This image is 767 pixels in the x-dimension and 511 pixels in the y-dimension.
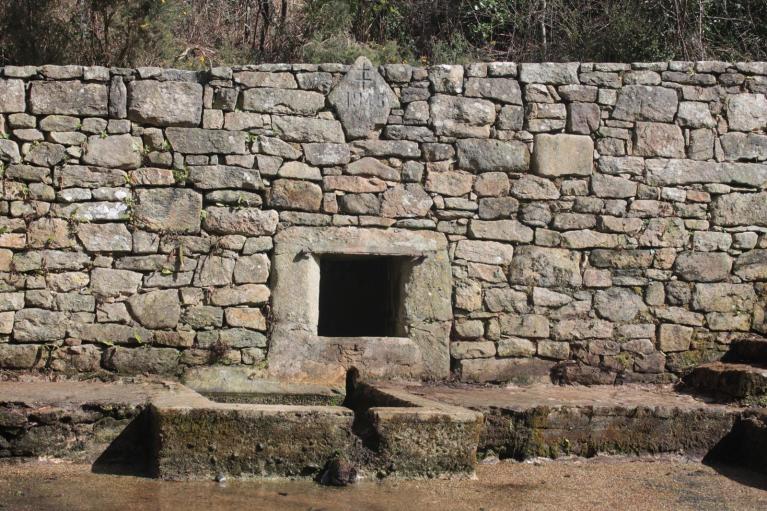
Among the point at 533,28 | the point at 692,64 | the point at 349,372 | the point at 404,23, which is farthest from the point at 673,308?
the point at 404,23

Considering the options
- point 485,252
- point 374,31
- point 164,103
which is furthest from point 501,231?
point 374,31

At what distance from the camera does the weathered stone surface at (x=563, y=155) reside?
643cm

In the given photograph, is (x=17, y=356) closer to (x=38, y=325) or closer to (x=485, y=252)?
(x=38, y=325)

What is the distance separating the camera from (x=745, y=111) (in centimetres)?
662

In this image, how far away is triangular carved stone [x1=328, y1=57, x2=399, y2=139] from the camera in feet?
20.5

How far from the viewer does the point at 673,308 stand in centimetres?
657

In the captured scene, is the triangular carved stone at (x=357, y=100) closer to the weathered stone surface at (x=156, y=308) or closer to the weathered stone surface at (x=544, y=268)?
the weathered stone surface at (x=544, y=268)

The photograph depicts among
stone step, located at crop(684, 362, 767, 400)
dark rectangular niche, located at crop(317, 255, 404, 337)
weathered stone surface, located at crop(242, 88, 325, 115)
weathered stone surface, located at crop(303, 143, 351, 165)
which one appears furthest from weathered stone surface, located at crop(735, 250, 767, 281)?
weathered stone surface, located at crop(242, 88, 325, 115)

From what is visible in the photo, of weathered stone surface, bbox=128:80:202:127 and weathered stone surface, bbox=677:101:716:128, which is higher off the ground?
weathered stone surface, bbox=677:101:716:128

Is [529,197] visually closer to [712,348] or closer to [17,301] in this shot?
[712,348]

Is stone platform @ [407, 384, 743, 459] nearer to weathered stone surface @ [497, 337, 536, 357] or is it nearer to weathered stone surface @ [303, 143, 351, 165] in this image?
weathered stone surface @ [497, 337, 536, 357]

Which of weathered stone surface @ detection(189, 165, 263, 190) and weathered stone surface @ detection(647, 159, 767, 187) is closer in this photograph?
weathered stone surface @ detection(189, 165, 263, 190)

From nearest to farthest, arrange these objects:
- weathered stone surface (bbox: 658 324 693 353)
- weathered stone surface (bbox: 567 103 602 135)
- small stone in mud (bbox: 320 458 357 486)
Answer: small stone in mud (bbox: 320 458 357 486) < weathered stone surface (bbox: 567 103 602 135) < weathered stone surface (bbox: 658 324 693 353)

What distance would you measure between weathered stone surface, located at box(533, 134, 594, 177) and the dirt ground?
2284 millimetres
